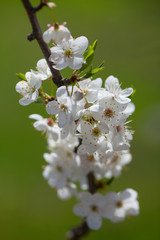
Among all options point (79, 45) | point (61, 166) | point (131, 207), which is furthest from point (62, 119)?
point (131, 207)

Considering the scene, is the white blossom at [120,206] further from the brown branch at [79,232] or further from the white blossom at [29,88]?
the white blossom at [29,88]


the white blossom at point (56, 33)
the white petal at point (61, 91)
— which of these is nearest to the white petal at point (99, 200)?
the white petal at point (61, 91)

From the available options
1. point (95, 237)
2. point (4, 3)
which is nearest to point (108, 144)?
point (95, 237)

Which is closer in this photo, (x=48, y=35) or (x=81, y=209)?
(x=48, y=35)

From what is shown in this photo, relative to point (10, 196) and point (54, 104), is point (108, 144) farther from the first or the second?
point (10, 196)

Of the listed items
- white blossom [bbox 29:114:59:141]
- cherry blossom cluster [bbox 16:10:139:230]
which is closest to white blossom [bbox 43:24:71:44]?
cherry blossom cluster [bbox 16:10:139:230]

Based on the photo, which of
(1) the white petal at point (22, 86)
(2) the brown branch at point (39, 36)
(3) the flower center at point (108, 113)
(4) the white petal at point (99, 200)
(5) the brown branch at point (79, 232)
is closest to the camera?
(2) the brown branch at point (39, 36)

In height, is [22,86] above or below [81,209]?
above

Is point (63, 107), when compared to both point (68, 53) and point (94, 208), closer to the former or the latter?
point (68, 53)

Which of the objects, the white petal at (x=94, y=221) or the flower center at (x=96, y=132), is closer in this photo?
the flower center at (x=96, y=132)
